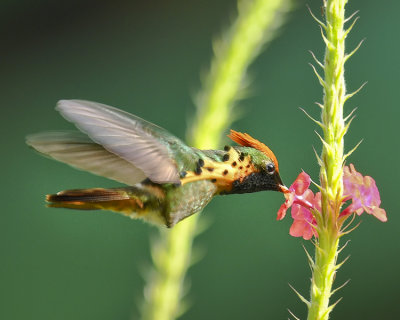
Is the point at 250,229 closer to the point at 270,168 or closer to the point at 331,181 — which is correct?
the point at 270,168

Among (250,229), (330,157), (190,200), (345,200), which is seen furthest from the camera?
(250,229)

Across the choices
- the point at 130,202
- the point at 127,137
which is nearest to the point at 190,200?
the point at 130,202

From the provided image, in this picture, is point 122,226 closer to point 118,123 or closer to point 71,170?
point 71,170

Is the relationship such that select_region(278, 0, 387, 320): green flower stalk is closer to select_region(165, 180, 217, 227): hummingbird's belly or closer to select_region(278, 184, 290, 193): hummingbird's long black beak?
select_region(278, 184, 290, 193): hummingbird's long black beak

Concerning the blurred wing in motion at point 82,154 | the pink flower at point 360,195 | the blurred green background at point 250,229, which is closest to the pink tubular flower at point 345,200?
the pink flower at point 360,195

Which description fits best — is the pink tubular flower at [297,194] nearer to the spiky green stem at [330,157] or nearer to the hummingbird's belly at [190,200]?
the spiky green stem at [330,157]

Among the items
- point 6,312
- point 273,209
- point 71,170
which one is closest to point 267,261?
point 273,209
